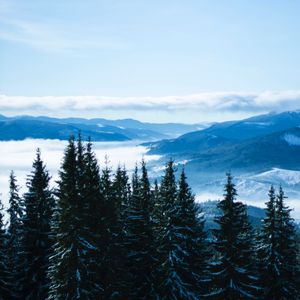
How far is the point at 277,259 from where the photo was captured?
39.0 metres

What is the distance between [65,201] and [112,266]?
251 inches

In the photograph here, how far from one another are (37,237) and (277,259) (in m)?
20.3

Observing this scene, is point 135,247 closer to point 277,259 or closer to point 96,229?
point 96,229

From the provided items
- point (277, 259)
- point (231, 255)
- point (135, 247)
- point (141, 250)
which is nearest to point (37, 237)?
point (135, 247)

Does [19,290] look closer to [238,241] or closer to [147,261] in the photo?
[147,261]

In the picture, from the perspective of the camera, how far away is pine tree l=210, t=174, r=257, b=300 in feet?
117

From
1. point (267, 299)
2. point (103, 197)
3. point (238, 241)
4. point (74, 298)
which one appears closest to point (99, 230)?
point (103, 197)

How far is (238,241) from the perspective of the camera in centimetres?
3594

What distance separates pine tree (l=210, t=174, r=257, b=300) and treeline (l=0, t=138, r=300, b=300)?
76 mm

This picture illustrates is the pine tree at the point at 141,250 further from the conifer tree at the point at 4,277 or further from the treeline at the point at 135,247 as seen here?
the conifer tree at the point at 4,277

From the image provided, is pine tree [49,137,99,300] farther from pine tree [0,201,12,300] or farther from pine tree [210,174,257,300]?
pine tree [210,174,257,300]

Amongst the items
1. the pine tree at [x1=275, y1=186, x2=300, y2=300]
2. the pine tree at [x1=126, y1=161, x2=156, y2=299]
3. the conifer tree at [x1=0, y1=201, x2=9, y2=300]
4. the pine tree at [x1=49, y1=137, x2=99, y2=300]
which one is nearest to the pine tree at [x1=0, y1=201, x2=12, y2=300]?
the conifer tree at [x1=0, y1=201, x2=9, y2=300]

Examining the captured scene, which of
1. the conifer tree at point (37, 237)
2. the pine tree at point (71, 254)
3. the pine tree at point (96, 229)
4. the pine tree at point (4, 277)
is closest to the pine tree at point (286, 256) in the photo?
the pine tree at point (96, 229)

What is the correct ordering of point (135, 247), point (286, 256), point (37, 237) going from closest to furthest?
1. point (286, 256)
2. point (37, 237)
3. point (135, 247)
